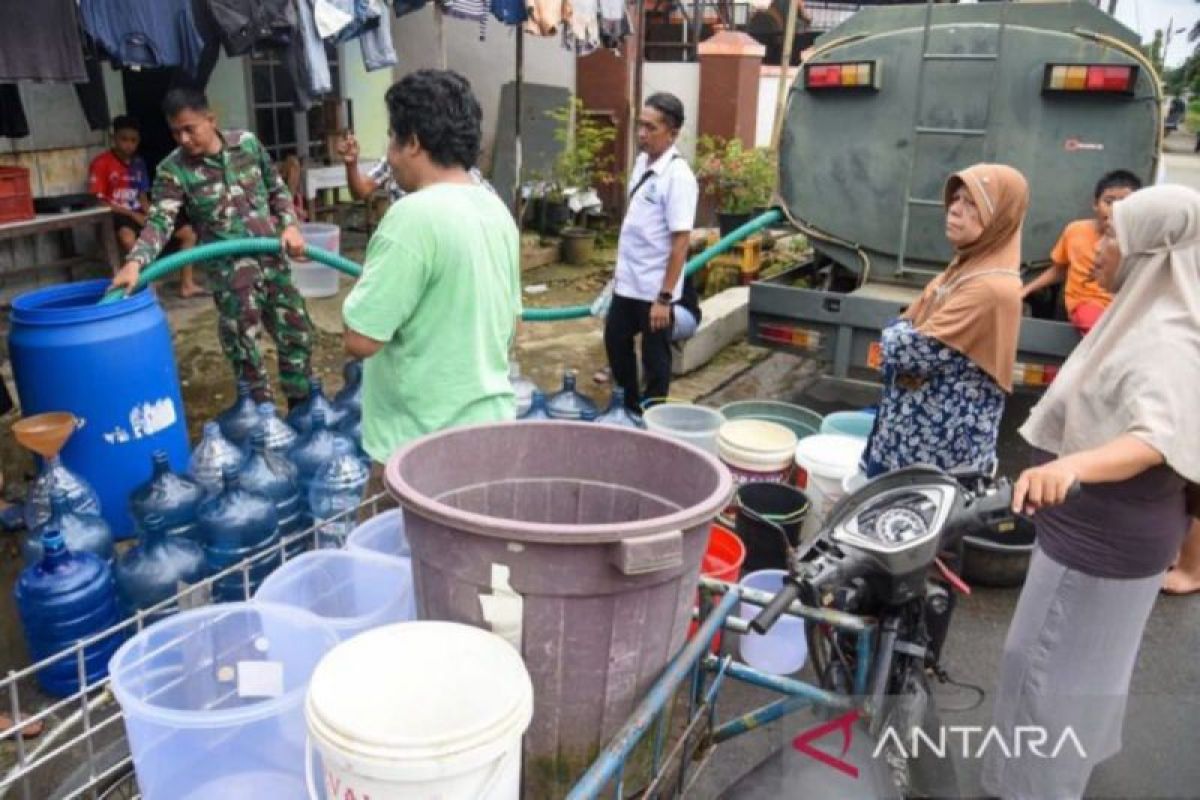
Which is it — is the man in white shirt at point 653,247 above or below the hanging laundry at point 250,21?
below

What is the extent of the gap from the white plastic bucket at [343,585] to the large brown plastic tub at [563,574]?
32 cm

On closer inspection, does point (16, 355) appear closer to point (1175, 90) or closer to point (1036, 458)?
point (1036, 458)

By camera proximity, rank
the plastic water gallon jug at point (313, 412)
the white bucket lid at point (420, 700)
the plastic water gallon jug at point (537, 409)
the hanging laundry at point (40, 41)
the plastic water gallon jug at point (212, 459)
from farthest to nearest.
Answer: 1. the hanging laundry at point (40, 41)
2. the plastic water gallon jug at point (537, 409)
3. the plastic water gallon jug at point (313, 412)
4. the plastic water gallon jug at point (212, 459)
5. the white bucket lid at point (420, 700)

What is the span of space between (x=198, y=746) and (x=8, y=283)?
6.91 metres

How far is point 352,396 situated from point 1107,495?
2.95 metres

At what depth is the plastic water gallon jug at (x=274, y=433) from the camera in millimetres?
3240

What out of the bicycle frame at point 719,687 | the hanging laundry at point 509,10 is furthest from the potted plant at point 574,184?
the bicycle frame at point 719,687

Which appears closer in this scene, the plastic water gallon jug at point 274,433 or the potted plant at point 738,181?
the plastic water gallon jug at point 274,433

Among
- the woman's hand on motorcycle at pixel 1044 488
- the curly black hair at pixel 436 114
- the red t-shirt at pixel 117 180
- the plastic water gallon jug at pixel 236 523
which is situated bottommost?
the plastic water gallon jug at pixel 236 523

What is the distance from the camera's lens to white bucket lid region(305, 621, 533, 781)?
3.79ft

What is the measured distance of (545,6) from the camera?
6.96 meters

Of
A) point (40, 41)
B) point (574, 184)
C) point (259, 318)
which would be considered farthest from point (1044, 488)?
point (574, 184)

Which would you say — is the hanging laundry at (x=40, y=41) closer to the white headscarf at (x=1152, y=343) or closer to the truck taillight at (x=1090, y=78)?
the white headscarf at (x=1152, y=343)

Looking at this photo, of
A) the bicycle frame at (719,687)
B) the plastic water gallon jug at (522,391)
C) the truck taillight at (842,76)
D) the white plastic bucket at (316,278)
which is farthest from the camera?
the white plastic bucket at (316,278)
